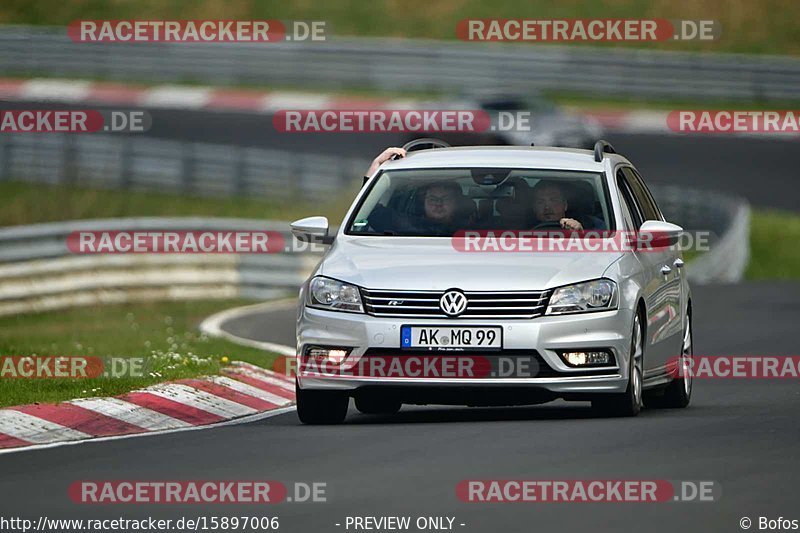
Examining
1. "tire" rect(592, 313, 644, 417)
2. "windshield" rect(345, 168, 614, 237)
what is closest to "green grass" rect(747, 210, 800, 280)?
"windshield" rect(345, 168, 614, 237)

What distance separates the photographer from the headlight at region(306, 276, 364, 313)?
11.5m

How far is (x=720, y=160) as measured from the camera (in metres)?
40.6

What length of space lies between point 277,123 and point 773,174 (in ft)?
36.3

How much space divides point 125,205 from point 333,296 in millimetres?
22169

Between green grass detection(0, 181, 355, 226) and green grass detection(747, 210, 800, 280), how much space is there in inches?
254

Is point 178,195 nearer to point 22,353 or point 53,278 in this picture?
point 53,278

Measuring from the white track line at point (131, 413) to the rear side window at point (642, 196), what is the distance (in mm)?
3309

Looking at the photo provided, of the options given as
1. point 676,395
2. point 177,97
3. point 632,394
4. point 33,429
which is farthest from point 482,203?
point 177,97

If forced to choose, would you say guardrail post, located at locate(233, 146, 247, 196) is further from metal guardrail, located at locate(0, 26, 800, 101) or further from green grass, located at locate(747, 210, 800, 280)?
metal guardrail, located at locate(0, 26, 800, 101)

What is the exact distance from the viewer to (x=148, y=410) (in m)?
12.2

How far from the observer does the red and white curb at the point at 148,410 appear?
441 inches

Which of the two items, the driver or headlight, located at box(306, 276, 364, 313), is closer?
headlight, located at box(306, 276, 364, 313)

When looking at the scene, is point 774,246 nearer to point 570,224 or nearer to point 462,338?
point 570,224

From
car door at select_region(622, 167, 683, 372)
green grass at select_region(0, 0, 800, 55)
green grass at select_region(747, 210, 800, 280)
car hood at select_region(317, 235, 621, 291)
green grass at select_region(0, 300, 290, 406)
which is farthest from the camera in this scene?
green grass at select_region(0, 0, 800, 55)
